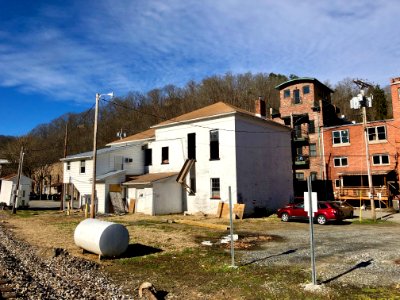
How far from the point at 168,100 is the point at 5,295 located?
62.4 metres

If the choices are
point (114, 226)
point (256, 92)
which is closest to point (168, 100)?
point (256, 92)

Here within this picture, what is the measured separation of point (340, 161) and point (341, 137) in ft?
9.16

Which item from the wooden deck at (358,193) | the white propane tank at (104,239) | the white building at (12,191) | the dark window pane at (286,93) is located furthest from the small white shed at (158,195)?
the dark window pane at (286,93)

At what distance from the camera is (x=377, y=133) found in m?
35.8

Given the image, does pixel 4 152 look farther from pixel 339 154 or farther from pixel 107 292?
pixel 107 292

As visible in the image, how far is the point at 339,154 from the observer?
38750 mm

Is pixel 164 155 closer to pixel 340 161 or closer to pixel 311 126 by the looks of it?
pixel 311 126

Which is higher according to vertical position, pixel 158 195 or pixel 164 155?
pixel 164 155

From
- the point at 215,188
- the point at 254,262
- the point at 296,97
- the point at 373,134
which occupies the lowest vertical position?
the point at 254,262

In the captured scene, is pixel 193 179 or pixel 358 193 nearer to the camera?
pixel 193 179

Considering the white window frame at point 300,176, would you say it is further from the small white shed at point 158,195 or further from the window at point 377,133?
the small white shed at point 158,195

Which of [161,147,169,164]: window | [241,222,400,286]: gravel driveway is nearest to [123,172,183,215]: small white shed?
[161,147,169,164]: window

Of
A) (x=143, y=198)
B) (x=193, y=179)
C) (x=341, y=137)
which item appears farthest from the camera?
(x=341, y=137)

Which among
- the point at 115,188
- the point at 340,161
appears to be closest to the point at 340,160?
the point at 340,161
